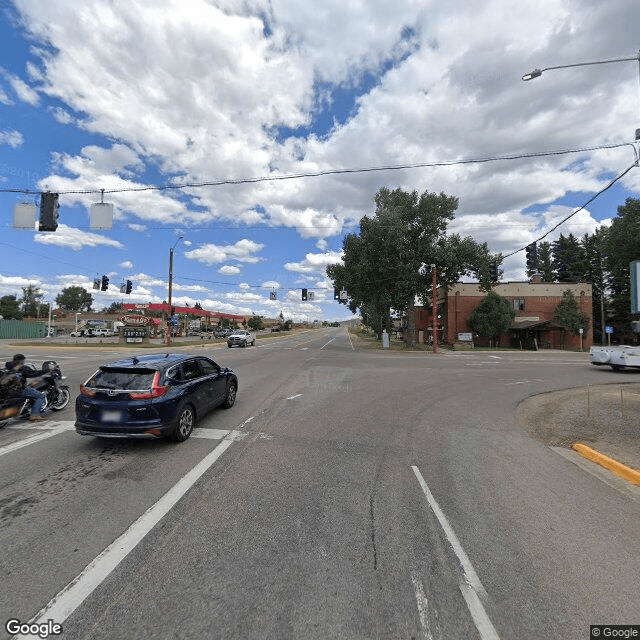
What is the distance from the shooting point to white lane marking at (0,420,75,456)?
6152 mm

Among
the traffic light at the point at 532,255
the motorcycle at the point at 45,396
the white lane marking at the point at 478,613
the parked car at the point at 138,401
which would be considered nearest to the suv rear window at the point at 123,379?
the parked car at the point at 138,401

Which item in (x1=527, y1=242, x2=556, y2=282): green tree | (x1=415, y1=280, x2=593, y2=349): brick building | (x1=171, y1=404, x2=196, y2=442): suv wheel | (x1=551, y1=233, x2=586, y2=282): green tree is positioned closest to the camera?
(x1=171, y1=404, x2=196, y2=442): suv wheel

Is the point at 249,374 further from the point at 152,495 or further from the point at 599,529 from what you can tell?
the point at 599,529

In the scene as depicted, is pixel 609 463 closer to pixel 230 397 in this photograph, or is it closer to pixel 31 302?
pixel 230 397

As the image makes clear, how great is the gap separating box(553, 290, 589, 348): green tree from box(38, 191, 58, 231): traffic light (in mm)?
48540

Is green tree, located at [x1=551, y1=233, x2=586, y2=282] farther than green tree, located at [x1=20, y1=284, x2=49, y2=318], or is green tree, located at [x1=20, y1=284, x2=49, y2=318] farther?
green tree, located at [x1=20, y1=284, x2=49, y2=318]

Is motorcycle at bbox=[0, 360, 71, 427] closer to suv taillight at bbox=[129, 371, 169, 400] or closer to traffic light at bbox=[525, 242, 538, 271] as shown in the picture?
suv taillight at bbox=[129, 371, 169, 400]

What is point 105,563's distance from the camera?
314 cm

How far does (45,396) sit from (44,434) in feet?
5.25

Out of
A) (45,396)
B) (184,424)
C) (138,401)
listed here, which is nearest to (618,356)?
(184,424)

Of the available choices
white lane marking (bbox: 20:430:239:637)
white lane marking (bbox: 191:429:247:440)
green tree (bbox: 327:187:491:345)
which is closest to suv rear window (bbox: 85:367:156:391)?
white lane marking (bbox: 191:429:247:440)

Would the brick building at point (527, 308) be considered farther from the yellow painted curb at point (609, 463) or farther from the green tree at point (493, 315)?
the yellow painted curb at point (609, 463)

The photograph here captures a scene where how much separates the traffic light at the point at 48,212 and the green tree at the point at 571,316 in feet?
159

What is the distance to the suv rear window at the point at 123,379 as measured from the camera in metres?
6.18
